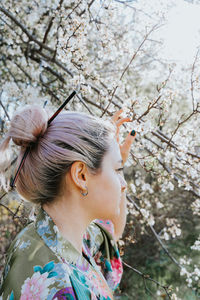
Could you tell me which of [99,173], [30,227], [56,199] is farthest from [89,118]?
[30,227]

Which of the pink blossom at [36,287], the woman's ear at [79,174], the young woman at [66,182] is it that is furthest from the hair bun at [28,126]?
the pink blossom at [36,287]

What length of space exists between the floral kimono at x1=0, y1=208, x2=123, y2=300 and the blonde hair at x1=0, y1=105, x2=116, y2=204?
0.11 metres

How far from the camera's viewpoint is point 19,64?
3.69 metres

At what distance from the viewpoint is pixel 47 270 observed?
103 centimetres

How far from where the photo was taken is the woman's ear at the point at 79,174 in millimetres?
1199

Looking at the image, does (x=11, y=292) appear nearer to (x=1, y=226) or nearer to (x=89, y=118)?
(x=89, y=118)

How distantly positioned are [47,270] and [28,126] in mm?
517

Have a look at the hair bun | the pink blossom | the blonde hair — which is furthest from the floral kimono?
the hair bun

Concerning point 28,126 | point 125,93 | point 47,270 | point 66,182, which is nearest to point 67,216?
point 66,182

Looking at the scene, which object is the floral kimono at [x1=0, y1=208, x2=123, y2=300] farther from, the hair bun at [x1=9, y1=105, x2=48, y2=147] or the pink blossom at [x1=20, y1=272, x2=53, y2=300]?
the hair bun at [x1=9, y1=105, x2=48, y2=147]

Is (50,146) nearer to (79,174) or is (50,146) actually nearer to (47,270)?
(79,174)

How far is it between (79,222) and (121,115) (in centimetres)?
74

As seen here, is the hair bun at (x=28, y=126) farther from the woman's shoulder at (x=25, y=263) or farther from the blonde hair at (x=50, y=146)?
the woman's shoulder at (x=25, y=263)

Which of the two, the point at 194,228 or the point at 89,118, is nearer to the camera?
the point at 89,118
